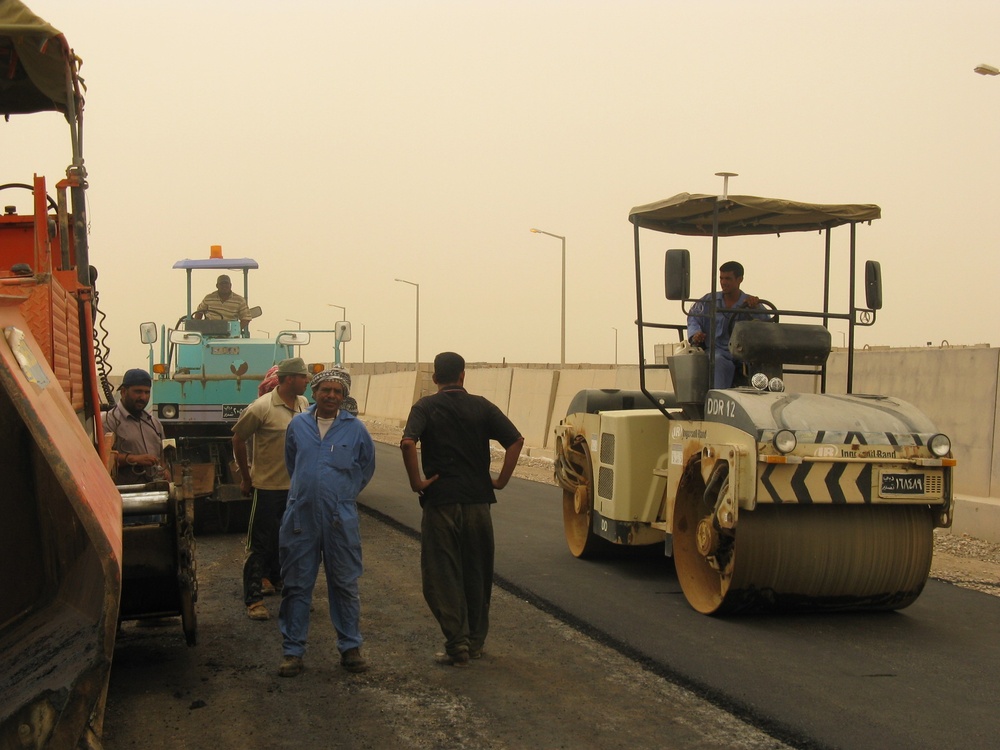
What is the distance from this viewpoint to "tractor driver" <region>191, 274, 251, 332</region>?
15.0 meters

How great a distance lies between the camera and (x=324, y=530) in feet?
20.7

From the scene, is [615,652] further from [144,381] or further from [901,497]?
[144,381]

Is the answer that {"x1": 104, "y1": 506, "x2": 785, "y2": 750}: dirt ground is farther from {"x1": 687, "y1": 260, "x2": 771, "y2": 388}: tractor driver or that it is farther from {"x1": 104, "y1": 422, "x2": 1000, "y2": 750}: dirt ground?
{"x1": 687, "y1": 260, "x2": 771, "y2": 388}: tractor driver

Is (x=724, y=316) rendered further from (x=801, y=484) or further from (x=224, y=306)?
(x=224, y=306)

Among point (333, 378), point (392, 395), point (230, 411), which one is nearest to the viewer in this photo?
point (333, 378)

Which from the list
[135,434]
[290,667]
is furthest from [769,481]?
[135,434]

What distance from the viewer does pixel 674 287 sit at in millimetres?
7871

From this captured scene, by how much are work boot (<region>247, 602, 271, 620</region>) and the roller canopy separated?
408 cm

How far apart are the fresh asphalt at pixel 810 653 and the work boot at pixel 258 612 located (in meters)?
1.87

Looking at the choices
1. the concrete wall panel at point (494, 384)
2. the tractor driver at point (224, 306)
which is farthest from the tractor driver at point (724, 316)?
the concrete wall panel at point (494, 384)

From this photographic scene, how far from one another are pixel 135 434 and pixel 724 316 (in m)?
4.35

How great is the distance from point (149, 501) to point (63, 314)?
3.10ft

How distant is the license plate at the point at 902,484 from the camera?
23.3 feet

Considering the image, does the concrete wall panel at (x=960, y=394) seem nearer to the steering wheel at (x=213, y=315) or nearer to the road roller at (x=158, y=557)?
the steering wheel at (x=213, y=315)
